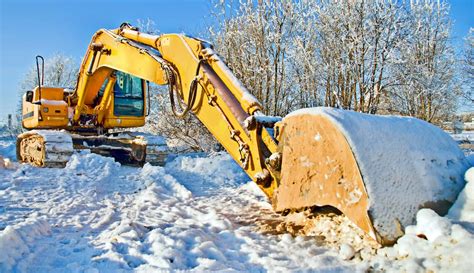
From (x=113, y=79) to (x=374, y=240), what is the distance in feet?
24.2

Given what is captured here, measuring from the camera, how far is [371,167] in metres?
2.82

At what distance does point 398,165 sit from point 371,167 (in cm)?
23

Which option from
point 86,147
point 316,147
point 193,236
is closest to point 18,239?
point 193,236

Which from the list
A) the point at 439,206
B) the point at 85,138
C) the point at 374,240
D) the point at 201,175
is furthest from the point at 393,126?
the point at 85,138

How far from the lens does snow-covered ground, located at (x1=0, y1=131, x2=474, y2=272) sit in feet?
8.39

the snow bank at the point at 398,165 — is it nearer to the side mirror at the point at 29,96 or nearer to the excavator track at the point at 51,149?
the excavator track at the point at 51,149

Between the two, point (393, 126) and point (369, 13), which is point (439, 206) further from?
point (369, 13)

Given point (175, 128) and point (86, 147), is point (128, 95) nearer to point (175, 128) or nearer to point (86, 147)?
point (86, 147)

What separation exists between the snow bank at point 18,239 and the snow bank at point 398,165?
231 cm

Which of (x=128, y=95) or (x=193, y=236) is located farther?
(x=128, y=95)

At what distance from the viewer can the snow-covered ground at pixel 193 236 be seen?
2.56 meters

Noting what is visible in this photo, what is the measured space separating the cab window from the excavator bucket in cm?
667

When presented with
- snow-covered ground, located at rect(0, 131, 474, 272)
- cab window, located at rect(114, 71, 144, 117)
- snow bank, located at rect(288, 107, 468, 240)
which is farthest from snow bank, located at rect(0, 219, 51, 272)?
cab window, located at rect(114, 71, 144, 117)

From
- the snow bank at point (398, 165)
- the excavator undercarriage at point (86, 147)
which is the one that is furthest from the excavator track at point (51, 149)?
the snow bank at point (398, 165)
